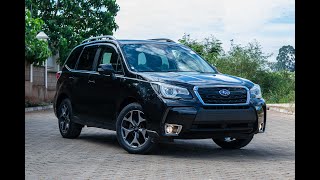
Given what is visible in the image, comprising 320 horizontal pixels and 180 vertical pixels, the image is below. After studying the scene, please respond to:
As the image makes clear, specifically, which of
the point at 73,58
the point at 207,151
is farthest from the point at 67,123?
the point at 207,151

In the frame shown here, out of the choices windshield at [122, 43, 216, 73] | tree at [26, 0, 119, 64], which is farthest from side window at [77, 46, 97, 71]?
tree at [26, 0, 119, 64]

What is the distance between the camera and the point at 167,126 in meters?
8.67

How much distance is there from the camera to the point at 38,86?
30.5 metres

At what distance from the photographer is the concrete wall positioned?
94.4 ft

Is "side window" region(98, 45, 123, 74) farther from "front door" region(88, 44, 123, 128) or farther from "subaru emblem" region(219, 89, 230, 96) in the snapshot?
"subaru emblem" region(219, 89, 230, 96)

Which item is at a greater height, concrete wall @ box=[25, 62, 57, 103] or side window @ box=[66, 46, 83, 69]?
side window @ box=[66, 46, 83, 69]

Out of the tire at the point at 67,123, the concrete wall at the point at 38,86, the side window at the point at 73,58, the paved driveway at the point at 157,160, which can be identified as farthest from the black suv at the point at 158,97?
the concrete wall at the point at 38,86

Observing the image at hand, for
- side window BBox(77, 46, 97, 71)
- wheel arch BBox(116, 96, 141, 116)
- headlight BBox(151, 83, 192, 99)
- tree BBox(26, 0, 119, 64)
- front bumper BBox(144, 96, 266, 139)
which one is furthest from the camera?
tree BBox(26, 0, 119, 64)

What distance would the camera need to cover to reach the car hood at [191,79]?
8.84m

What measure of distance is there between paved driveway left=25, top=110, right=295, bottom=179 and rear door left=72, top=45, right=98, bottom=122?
0.62 metres

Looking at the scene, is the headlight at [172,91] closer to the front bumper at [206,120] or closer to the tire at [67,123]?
the front bumper at [206,120]

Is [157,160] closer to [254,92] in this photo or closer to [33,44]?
[254,92]
